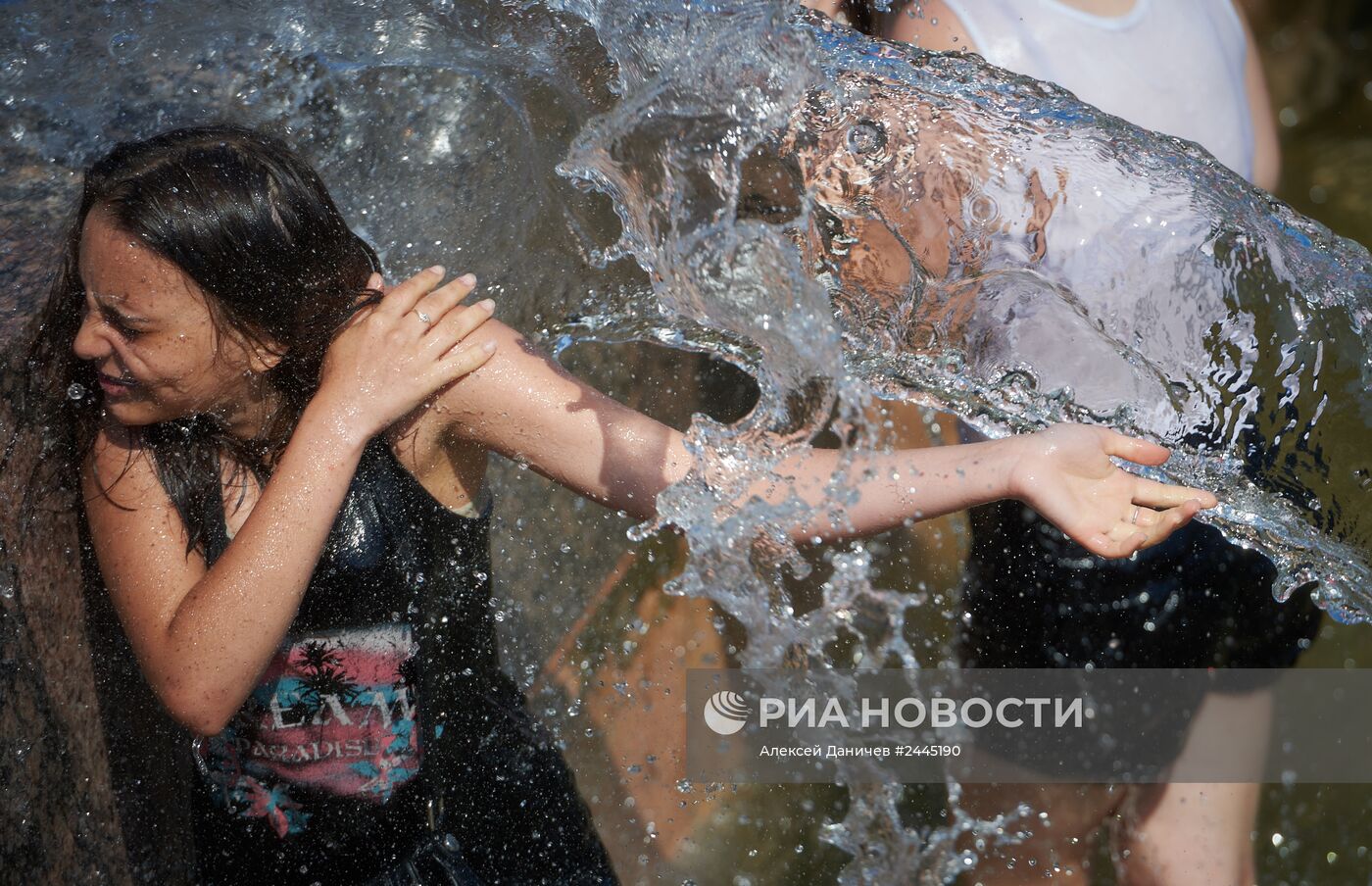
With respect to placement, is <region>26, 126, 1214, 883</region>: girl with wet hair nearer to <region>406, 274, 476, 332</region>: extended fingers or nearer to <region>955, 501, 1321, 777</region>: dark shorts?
→ <region>406, 274, 476, 332</region>: extended fingers

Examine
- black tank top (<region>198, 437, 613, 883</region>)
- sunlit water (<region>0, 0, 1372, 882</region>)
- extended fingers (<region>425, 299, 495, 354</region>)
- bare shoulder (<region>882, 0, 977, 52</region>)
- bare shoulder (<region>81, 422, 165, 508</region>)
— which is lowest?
black tank top (<region>198, 437, 613, 883</region>)

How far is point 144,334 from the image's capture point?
5.32 feet

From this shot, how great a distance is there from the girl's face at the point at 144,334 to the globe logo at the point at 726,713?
1.43m

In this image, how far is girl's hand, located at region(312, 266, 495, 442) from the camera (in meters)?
1.67

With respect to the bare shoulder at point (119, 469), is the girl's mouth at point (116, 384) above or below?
above

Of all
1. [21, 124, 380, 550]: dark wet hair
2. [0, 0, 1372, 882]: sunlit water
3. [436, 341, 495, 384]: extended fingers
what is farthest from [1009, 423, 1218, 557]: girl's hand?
[21, 124, 380, 550]: dark wet hair

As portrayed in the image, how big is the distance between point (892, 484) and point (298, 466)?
2.87ft

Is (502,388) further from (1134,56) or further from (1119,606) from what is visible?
(1119,606)

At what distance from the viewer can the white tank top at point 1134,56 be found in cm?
214

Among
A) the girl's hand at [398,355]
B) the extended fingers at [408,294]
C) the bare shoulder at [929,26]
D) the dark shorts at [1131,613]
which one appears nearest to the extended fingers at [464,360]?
the girl's hand at [398,355]

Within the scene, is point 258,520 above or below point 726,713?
above

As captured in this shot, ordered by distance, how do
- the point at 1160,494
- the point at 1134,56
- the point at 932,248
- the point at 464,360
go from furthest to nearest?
the point at 1134,56 → the point at 932,248 → the point at 464,360 → the point at 1160,494

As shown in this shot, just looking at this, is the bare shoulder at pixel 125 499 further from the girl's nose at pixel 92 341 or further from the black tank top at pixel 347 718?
the girl's nose at pixel 92 341

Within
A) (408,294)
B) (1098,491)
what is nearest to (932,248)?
(1098,491)
